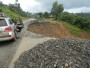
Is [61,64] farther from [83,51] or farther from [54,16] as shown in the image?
[54,16]

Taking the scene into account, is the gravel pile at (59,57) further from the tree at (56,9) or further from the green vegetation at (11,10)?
the tree at (56,9)

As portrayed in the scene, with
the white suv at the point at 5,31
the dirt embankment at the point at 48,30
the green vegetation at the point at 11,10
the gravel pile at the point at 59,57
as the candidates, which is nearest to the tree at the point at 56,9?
the green vegetation at the point at 11,10

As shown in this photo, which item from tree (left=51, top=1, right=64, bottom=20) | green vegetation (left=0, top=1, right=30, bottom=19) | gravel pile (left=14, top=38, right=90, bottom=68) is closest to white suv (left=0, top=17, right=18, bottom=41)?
gravel pile (left=14, top=38, right=90, bottom=68)

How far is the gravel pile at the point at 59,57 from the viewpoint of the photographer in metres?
9.24

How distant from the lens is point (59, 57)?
10031mm

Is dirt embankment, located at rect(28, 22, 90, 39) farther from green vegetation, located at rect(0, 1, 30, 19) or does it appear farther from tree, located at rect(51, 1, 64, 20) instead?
tree, located at rect(51, 1, 64, 20)

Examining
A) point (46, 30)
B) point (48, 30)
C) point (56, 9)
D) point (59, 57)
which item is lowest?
point (56, 9)

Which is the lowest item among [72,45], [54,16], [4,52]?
[54,16]

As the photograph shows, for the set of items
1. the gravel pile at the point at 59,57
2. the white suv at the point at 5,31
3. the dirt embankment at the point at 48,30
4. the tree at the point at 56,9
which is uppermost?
the gravel pile at the point at 59,57

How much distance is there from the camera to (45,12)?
135 m

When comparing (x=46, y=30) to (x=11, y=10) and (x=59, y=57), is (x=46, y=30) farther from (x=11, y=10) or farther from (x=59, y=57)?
(x=11, y=10)

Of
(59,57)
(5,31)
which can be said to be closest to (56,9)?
(5,31)

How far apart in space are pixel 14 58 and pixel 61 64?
13.4ft

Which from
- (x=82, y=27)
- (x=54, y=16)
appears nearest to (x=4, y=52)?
(x=82, y=27)
